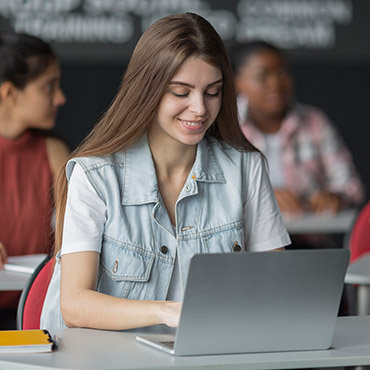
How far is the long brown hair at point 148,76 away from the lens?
170 centimetres

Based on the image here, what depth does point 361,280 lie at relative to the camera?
2.25m

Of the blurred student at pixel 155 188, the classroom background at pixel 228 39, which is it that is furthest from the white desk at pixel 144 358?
the classroom background at pixel 228 39

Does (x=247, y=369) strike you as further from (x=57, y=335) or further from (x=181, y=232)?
(x=181, y=232)

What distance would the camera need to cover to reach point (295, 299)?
4.25ft

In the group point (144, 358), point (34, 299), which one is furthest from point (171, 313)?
point (34, 299)

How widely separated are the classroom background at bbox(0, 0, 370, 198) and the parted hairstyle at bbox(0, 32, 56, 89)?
1769 mm

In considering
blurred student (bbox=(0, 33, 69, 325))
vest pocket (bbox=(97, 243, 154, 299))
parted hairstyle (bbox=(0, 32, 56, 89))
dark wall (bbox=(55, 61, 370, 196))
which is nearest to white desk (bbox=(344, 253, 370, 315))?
vest pocket (bbox=(97, 243, 154, 299))

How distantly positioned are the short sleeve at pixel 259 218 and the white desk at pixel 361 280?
17.9 inches

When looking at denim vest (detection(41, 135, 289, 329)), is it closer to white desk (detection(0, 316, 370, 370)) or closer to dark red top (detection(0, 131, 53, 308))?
white desk (detection(0, 316, 370, 370))

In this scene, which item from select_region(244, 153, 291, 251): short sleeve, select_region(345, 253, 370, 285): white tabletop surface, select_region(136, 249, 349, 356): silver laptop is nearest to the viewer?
select_region(136, 249, 349, 356): silver laptop

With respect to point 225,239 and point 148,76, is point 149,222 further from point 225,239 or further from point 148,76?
point 148,76

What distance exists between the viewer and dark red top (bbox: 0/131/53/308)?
2.87 meters

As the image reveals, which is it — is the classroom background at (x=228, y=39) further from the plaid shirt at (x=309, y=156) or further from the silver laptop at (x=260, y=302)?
the silver laptop at (x=260, y=302)

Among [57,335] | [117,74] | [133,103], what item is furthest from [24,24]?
[57,335]
